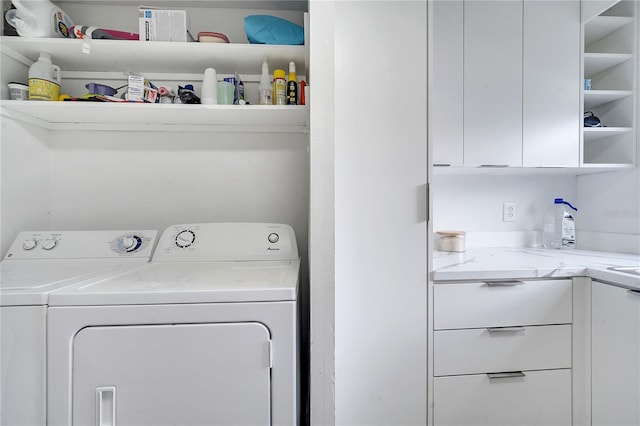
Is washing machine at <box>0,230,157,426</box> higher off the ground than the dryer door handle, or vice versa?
washing machine at <box>0,230,157,426</box>

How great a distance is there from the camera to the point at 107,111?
4.37 ft

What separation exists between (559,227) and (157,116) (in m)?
2.76

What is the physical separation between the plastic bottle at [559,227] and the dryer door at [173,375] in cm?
221

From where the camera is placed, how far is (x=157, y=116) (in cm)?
142

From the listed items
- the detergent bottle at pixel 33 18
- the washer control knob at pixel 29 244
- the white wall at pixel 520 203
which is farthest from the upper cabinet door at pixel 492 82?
the washer control knob at pixel 29 244

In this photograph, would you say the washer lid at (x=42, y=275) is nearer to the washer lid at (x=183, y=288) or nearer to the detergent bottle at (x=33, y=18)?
the washer lid at (x=183, y=288)

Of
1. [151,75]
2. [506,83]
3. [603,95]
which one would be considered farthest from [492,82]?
[151,75]

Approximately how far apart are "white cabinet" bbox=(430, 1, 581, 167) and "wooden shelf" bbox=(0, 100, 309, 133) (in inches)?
37.6

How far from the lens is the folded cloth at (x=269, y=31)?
4.35 feet

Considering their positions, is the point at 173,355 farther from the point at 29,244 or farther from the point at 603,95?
the point at 603,95

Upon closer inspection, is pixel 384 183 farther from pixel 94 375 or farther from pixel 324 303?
pixel 94 375

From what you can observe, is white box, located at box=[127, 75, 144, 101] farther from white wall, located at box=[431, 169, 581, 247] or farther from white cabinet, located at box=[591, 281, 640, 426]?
white cabinet, located at box=[591, 281, 640, 426]

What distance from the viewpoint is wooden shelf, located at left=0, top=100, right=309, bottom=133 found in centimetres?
127

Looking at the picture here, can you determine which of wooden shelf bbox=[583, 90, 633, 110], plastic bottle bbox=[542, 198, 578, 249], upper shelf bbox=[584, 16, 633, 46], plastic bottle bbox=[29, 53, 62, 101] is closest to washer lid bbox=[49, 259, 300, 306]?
plastic bottle bbox=[29, 53, 62, 101]
